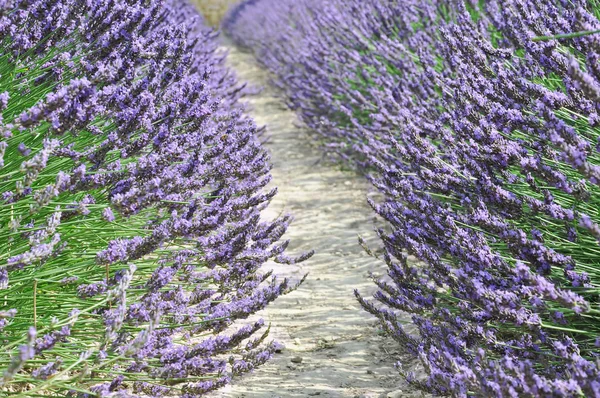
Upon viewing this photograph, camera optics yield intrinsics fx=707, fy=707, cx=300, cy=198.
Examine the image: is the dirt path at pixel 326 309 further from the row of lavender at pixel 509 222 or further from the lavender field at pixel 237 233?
the row of lavender at pixel 509 222

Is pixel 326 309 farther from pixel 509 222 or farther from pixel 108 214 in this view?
pixel 108 214

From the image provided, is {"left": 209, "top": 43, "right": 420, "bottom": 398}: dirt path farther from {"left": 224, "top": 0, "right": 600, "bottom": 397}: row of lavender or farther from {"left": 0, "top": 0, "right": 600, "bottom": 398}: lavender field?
{"left": 224, "top": 0, "right": 600, "bottom": 397}: row of lavender

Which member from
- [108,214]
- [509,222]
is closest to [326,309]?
[509,222]

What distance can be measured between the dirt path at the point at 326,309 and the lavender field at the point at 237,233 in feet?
0.06

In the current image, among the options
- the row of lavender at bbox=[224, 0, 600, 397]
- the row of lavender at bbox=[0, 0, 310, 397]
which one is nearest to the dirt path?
the row of lavender at bbox=[224, 0, 600, 397]

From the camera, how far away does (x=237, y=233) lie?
7.36 ft

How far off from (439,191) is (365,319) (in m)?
0.90

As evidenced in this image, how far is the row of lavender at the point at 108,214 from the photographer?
170cm

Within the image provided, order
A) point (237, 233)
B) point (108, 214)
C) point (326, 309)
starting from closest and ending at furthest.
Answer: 1. point (108, 214)
2. point (237, 233)
3. point (326, 309)

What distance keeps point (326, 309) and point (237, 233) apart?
1037 millimetres

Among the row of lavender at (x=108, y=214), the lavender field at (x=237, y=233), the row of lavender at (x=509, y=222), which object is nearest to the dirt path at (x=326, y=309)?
the lavender field at (x=237, y=233)

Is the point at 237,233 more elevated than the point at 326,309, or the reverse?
the point at 237,233

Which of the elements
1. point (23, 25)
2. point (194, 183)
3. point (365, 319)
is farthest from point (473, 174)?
point (23, 25)

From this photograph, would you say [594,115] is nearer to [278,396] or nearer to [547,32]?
[547,32]
